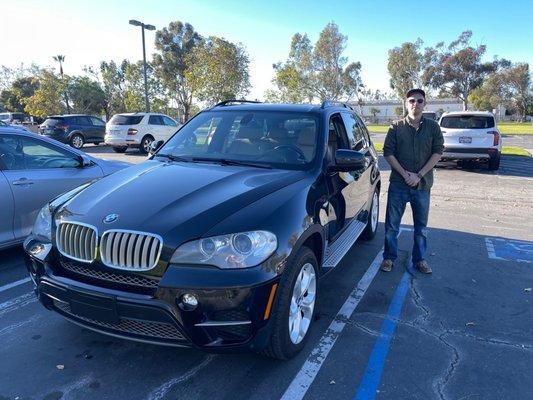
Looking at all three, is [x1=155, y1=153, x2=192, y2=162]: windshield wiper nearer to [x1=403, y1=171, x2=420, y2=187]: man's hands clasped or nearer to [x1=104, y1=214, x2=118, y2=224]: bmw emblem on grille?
[x1=104, y1=214, x2=118, y2=224]: bmw emblem on grille

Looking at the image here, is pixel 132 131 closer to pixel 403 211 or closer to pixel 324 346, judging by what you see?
pixel 403 211

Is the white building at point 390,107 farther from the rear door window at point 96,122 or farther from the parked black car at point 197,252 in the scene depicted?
the parked black car at point 197,252

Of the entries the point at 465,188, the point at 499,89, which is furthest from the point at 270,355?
the point at 499,89

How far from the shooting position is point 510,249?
5934mm

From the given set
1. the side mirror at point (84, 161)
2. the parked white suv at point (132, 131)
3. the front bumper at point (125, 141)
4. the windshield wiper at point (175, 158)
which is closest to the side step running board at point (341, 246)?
the windshield wiper at point (175, 158)

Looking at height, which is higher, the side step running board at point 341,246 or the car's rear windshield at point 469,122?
the car's rear windshield at point 469,122

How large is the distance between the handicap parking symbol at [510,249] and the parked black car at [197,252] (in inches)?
121

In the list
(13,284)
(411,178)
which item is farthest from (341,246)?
(13,284)

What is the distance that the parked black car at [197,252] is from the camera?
2.53 m

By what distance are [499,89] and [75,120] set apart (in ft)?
238

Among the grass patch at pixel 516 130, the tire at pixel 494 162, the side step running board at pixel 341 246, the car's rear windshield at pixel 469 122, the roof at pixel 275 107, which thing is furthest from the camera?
the grass patch at pixel 516 130

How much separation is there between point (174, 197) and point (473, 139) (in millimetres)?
12410

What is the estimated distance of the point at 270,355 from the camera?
2.93 metres

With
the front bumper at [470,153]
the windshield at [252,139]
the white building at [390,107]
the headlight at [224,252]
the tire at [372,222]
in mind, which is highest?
the white building at [390,107]
